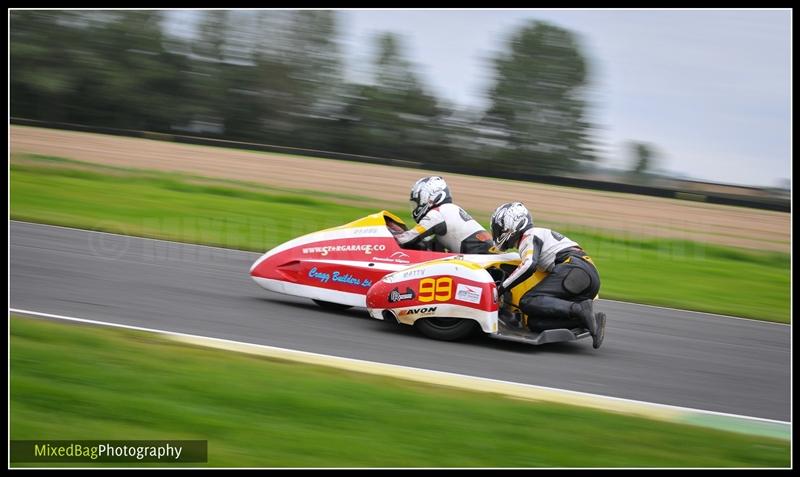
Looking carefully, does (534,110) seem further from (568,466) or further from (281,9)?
(568,466)

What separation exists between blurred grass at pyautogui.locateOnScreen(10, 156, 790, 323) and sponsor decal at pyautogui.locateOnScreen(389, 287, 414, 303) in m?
5.03

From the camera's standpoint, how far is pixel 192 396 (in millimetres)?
6039

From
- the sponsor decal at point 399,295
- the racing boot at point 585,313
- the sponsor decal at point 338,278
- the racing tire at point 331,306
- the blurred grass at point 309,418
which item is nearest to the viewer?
the blurred grass at point 309,418

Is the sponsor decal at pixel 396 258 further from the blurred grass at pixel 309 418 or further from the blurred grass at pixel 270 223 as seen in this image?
the blurred grass at pixel 270 223

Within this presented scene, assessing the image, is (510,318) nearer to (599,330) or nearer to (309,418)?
(599,330)

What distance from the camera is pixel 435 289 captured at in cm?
813

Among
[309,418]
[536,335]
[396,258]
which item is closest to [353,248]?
[396,258]

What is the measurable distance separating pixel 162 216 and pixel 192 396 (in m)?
10.1

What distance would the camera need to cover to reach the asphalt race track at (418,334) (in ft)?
24.5

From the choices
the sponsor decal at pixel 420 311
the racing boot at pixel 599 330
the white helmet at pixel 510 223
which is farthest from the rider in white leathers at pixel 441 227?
the racing boot at pixel 599 330

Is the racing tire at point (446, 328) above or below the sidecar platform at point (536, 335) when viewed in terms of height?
above

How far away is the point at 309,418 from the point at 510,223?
343 cm

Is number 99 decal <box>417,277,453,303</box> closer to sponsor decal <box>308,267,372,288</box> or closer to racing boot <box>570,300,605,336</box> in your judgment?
sponsor decal <box>308,267,372,288</box>

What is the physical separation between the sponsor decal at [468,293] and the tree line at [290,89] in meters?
17.8
